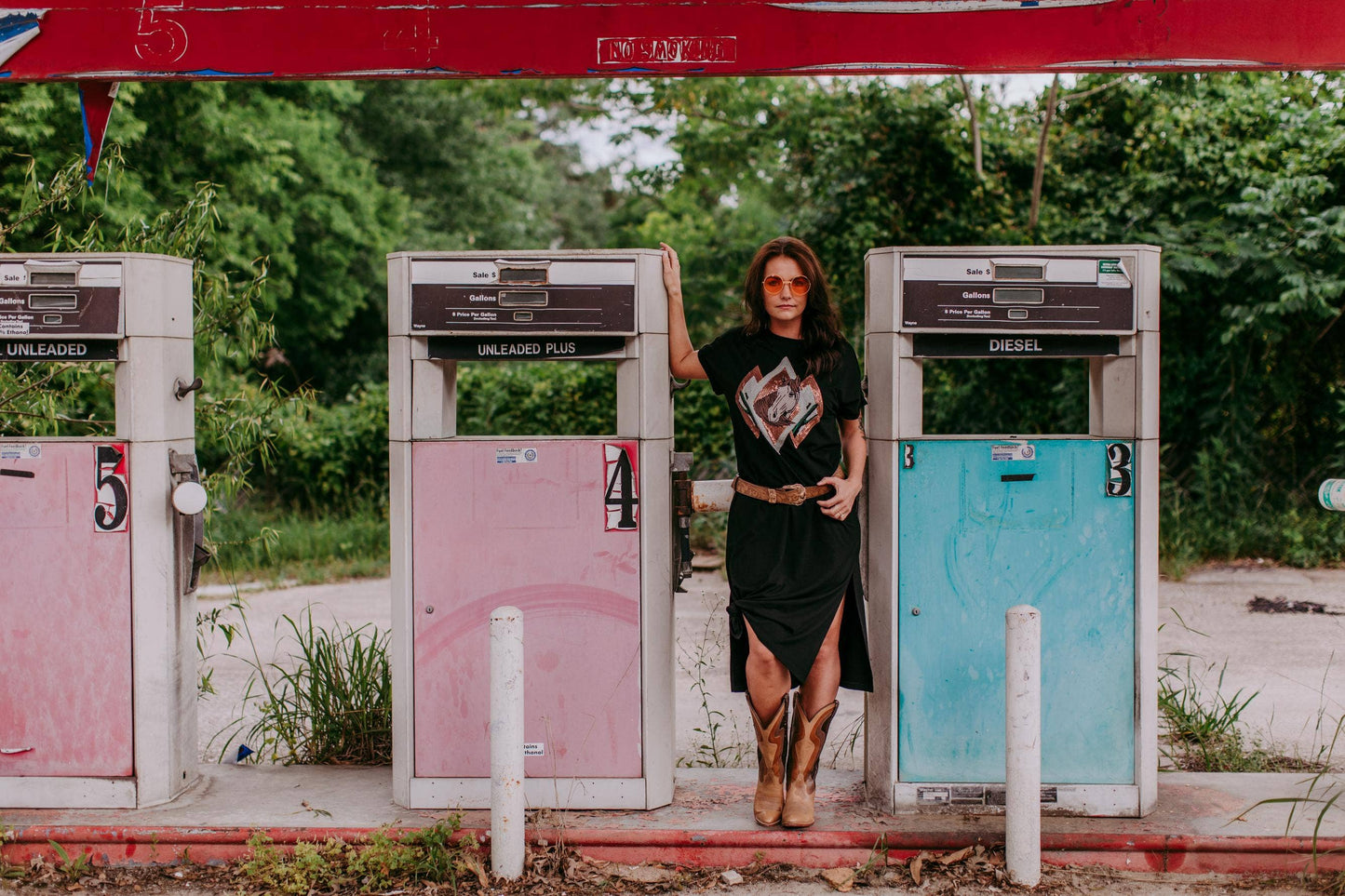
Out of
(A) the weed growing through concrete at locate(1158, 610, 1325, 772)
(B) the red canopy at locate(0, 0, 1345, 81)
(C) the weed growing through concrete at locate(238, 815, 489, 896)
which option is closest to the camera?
(C) the weed growing through concrete at locate(238, 815, 489, 896)

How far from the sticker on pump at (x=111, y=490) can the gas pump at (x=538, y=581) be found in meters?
0.93

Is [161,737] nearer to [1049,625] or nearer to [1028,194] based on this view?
[1049,625]

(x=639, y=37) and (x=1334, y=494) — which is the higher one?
(x=639, y=37)

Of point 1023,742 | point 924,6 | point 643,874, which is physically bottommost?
point 643,874

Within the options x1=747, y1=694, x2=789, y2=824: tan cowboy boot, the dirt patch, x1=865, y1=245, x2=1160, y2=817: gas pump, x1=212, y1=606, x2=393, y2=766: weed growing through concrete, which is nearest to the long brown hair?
x1=865, y1=245, x2=1160, y2=817: gas pump

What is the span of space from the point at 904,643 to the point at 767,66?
219cm

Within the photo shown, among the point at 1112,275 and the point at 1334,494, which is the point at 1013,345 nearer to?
the point at 1112,275

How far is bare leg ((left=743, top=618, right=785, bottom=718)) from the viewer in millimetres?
3801

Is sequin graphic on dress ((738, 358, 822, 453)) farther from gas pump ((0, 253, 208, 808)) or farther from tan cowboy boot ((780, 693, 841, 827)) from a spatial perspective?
gas pump ((0, 253, 208, 808))

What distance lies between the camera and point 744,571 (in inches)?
150

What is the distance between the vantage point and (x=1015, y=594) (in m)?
3.92

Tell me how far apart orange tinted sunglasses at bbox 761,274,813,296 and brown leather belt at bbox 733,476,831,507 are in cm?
64

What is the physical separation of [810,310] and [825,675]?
1.24m

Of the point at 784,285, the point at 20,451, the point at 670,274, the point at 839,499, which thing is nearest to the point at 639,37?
the point at 670,274
